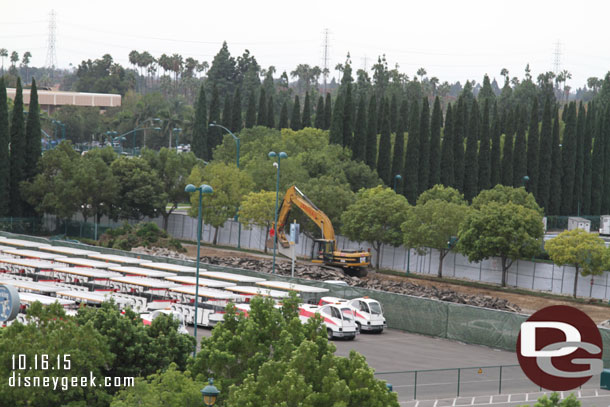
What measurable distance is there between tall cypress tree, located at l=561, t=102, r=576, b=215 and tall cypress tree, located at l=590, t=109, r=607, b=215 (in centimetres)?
426

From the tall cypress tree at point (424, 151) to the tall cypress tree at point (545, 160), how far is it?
1638 centimetres

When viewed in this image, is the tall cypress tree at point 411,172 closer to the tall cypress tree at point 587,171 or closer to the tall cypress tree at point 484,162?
the tall cypress tree at point 484,162

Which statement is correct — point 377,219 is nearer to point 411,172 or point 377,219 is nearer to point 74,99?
point 411,172

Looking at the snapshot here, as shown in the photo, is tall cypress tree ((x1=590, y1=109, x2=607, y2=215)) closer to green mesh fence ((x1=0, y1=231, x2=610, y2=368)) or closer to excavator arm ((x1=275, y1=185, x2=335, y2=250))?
excavator arm ((x1=275, y1=185, x2=335, y2=250))

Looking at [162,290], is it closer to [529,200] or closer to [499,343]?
[499,343]

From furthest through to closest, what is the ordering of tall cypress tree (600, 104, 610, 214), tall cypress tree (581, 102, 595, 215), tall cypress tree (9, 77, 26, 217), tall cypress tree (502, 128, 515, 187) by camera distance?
tall cypress tree (600, 104, 610, 214)
tall cypress tree (581, 102, 595, 215)
tall cypress tree (502, 128, 515, 187)
tall cypress tree (9, 77, 26, 217)

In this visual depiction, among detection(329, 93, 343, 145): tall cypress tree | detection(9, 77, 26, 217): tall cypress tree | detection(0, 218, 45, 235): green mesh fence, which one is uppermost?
detection(329, 93, 343, 145): tall cypress tree

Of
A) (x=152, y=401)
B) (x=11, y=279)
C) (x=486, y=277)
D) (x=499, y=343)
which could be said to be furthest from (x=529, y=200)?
(x=152, y=401)

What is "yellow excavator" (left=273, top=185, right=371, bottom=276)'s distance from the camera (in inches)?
2586

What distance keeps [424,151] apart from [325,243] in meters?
31.2

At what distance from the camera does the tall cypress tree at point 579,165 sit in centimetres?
10800

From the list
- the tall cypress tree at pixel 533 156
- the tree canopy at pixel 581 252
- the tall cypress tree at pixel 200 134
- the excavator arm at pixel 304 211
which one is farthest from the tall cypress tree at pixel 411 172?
the tree canopy at pixel 581 252

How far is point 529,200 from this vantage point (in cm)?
8494

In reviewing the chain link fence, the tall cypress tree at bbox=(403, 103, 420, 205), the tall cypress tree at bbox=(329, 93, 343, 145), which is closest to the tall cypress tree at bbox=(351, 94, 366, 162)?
the tall cypress tree at bbox=(329, 93, 343, 145)
